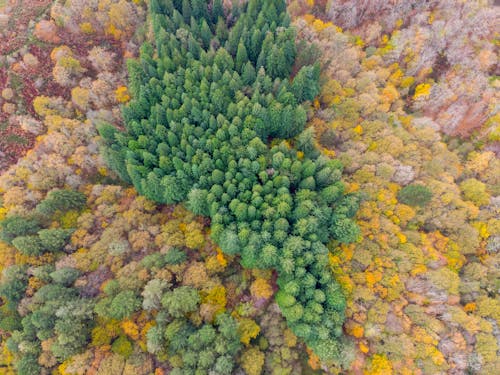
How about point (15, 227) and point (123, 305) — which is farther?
point (15, 227)

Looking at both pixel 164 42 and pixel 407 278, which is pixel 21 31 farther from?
pixel 407 278

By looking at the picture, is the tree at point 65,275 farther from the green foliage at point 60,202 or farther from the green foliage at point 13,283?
the green foliage at point 60,202

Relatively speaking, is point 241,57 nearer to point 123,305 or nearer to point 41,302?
point 123,305

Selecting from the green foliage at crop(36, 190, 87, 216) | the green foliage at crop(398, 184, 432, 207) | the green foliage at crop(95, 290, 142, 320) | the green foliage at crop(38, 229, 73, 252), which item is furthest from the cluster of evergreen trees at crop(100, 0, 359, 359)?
the green foliage at crop(95, 290, 142, 320)

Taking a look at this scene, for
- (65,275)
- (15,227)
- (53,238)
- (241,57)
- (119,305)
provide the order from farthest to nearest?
1. (241,57)
2. (53,238)
3. (15,227)
4. (65,275)
5. (119,305)

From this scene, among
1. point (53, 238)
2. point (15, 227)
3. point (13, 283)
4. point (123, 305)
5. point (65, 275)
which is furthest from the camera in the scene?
point (53, 238)

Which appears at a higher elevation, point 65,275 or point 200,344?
point 65,275

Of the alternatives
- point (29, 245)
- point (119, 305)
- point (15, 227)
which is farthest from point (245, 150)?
point (15, 227)
